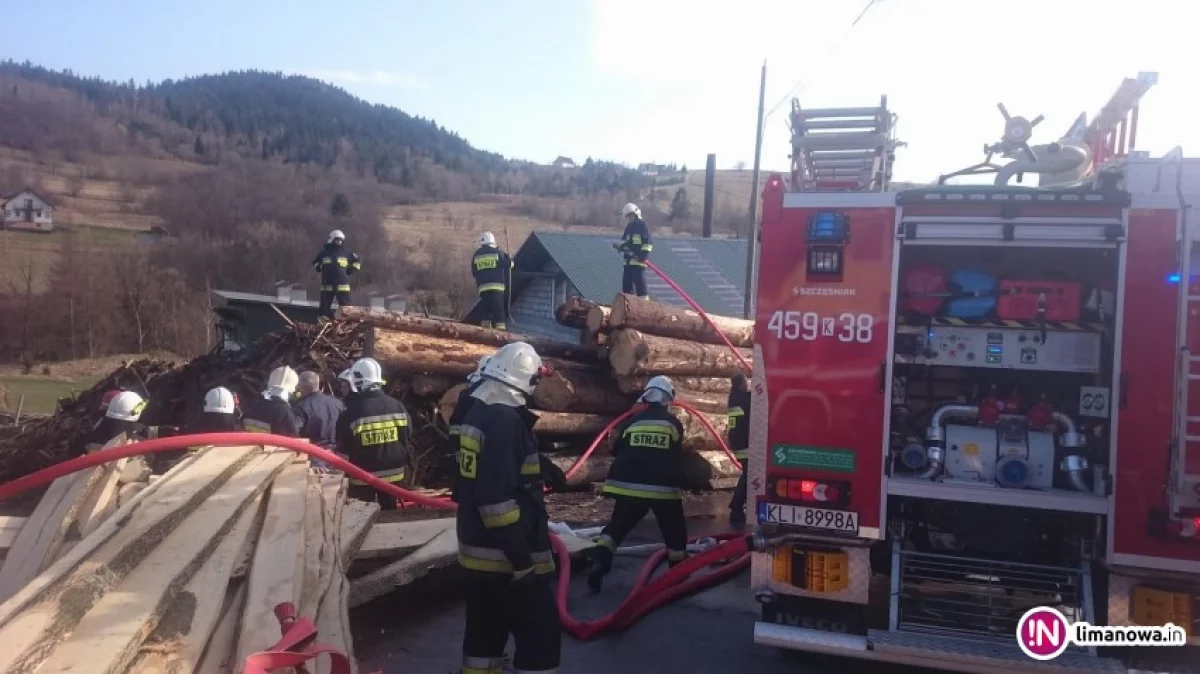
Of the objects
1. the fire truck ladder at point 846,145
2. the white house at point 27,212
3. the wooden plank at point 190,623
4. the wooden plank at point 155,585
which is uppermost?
the white house at point 27,212

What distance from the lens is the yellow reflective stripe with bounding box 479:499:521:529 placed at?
4.64m

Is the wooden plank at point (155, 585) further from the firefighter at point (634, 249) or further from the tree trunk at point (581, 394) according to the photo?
the firefighter at point (634, 249)

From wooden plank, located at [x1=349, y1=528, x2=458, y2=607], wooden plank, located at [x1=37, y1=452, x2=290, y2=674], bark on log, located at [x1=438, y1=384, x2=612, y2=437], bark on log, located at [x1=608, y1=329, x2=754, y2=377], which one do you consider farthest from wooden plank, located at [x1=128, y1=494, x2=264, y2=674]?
bark on log, located at [x1=608, y1=329, x2=754, y2=377]

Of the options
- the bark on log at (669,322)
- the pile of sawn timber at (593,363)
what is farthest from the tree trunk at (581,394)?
the bark on log at (669,322)

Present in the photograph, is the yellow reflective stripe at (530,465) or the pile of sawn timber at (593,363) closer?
the yellow reflective stripe at (530,465)

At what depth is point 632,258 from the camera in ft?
44.3

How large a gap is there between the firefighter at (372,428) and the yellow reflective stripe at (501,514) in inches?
143

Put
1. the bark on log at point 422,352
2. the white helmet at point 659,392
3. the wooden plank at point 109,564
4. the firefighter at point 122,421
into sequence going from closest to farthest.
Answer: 1. the wooden plank at point 109,564
2. the white helmet at point 659,392
3. the firefighter at point 122,421
4. the bark on log at point 422,352

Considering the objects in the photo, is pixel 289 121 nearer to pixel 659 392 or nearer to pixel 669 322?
pixel 669 322

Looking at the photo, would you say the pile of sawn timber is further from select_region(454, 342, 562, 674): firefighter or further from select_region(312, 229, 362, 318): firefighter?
select_region(454, 342, 562, 674): firefighter

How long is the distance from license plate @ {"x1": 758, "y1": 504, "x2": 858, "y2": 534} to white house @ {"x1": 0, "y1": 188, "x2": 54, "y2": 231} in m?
68.5

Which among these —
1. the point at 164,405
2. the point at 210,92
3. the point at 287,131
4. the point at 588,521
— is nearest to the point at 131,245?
the point at 164,405

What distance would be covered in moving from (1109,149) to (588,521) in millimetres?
5916

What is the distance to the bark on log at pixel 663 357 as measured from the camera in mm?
11352
